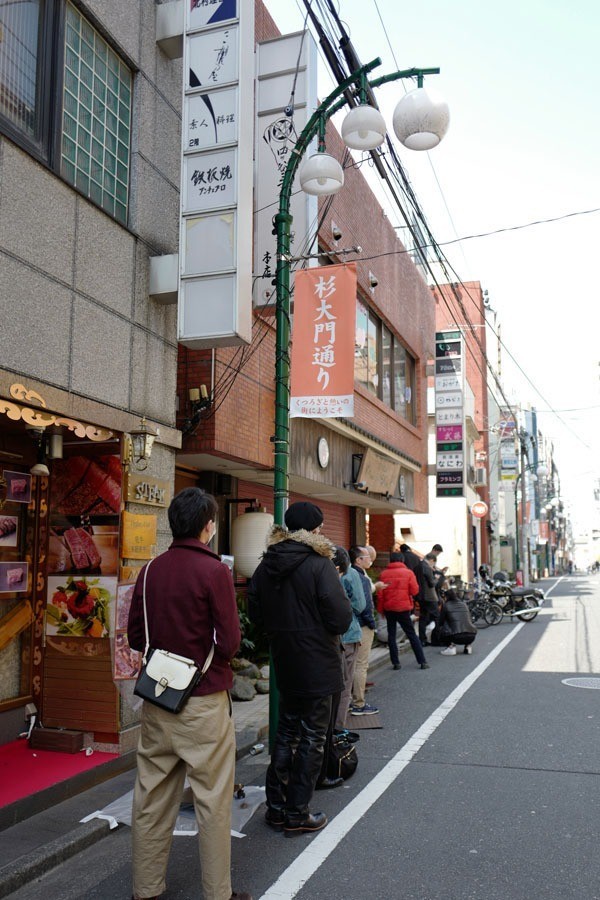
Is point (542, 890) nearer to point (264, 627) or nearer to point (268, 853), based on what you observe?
point (268, 853)

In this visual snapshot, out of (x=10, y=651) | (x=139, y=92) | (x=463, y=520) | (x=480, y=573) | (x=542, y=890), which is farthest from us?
(x=463, y=520)

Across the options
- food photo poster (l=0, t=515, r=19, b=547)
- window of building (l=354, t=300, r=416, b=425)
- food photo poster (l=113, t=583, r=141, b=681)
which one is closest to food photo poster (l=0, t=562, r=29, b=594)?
food photo poster (l=0, t=515, r=19, b=547)

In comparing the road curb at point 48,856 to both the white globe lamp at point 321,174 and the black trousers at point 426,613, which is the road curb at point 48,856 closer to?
the white globe lamp at point 321,174

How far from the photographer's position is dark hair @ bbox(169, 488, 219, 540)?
3.91 metres

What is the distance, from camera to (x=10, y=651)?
21.6ft

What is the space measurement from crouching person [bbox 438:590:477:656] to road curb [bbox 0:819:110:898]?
917 centimetres

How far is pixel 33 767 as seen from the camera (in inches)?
230

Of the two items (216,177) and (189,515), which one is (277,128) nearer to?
(216,177)

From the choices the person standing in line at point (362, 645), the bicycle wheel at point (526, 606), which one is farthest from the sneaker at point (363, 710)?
the bicycle wheel at point (526, 606)

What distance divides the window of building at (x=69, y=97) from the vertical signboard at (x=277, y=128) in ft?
7.83

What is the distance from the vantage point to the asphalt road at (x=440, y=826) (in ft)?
13.3

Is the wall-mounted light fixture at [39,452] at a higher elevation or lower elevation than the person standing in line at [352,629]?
higher

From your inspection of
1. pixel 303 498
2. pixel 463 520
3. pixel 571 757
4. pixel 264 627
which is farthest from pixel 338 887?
pixel 463 520

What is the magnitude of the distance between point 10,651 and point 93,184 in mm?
4154
